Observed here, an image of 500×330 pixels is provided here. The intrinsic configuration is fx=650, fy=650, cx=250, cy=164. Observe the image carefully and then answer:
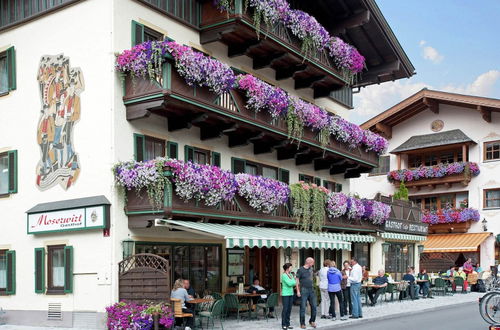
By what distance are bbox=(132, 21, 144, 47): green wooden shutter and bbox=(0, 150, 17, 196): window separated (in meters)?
5.53

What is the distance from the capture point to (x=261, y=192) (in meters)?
20.5

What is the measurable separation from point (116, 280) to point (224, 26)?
852 cm

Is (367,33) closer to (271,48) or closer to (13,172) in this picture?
(271,48)

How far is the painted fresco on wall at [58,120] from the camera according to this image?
18.5m

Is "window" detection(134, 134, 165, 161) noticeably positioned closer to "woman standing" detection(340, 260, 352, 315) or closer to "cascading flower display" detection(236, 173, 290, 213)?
"cascading flower display" detection(236, 173, 290, 213)

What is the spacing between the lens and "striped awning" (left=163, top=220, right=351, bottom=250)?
55.6 feet

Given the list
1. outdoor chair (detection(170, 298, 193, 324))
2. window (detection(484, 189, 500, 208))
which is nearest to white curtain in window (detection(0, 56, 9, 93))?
outdoor chair (detection(170, 298, 193, 324))

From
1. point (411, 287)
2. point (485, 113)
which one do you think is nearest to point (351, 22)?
point (411, 287)

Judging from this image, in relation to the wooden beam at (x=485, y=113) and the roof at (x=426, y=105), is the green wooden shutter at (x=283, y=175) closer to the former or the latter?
the roof at (x=426, y=105)

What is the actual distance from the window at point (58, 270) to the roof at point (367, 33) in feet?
46.3

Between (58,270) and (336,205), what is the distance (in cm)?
1123

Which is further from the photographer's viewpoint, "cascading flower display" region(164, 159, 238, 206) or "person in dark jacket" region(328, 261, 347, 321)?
"person in dark jacket" region(328, 261, 347, 321)

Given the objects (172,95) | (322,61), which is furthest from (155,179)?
(322,61)

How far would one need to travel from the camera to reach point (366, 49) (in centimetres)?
3036
